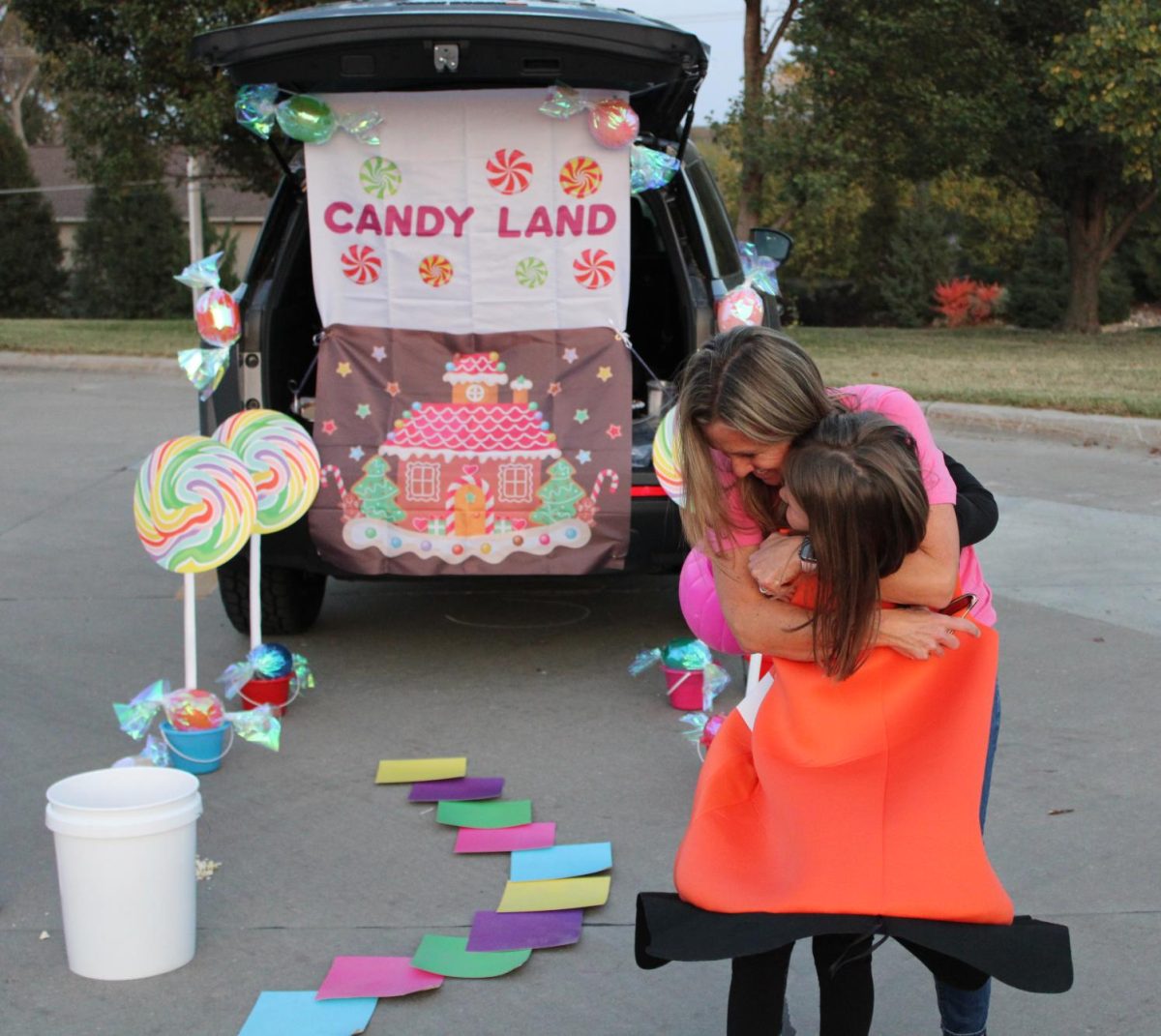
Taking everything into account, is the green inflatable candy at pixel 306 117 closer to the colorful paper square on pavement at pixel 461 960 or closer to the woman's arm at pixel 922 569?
the colorful paper square on pavement at pixel 461 960

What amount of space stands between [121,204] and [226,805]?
29349 millimetres

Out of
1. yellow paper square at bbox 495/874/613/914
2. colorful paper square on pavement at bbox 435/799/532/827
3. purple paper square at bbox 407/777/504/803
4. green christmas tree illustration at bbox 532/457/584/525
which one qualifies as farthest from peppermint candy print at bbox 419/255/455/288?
yellow paper square at bbox 495/874/613/914

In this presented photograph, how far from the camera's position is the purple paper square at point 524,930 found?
367 centimetres

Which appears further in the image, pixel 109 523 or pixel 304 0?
pixel 304 0

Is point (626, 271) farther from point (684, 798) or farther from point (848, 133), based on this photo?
point (848, 133)

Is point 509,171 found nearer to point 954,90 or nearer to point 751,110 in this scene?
point 751,110

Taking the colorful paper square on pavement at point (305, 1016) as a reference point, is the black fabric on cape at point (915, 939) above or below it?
above

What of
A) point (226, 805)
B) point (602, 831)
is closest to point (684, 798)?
point (602, 831)

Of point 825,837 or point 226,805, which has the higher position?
point 825,837

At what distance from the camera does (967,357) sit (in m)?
17.8

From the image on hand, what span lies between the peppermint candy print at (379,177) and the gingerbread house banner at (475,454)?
0.54 m

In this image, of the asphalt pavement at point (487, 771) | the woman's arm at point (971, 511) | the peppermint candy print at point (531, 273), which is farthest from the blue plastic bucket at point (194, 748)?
the woman's arm at point (971, 511)

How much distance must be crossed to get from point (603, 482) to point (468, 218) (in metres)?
1.10

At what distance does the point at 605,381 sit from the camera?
5.62m
